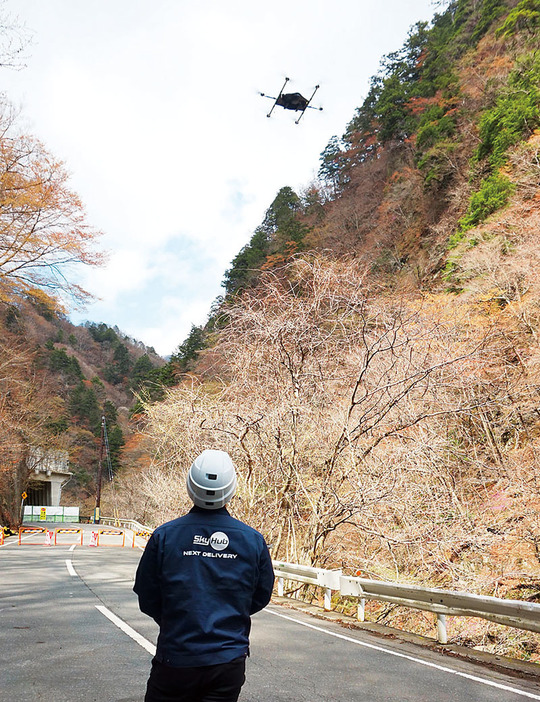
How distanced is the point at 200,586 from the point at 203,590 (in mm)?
21

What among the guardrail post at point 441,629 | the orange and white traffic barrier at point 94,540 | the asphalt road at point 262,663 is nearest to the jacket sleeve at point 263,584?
the asphalt road at point 262,663

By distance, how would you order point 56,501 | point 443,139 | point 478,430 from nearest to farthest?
point 478,430, point 443,139, point 56,501

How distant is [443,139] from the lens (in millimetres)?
29547

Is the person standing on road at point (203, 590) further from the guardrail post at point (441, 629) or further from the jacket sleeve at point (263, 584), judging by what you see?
the guardrail post at point (441, 629)

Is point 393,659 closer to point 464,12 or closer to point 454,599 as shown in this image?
point 454,599

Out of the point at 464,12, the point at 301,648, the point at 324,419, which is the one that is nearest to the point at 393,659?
the point at 301,648

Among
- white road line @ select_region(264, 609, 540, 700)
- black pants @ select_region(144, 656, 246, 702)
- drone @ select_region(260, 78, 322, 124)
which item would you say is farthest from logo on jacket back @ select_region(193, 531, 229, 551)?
drone @ select_region(260, 78, 322, 124)

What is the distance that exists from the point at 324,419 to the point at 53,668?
7.80 m

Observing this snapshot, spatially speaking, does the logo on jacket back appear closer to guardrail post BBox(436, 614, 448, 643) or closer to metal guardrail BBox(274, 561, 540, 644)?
metal guardrail BBox(274, 561, 540, 644)

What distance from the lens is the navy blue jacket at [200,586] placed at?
7.59 feet

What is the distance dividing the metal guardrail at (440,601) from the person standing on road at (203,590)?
4268 mm

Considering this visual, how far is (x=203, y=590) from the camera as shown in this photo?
238 cm

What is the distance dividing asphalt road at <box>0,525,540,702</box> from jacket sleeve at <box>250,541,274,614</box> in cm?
227

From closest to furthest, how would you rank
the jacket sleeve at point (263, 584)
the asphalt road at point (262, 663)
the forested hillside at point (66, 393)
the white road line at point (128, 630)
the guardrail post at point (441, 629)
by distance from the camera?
the jacket sleeve at point (263, 584), the asphalt road at point (262, 663), the white road line at point (128, 630), the guardrail post at point (441, 629), the forested hillside at point (66, 393)
